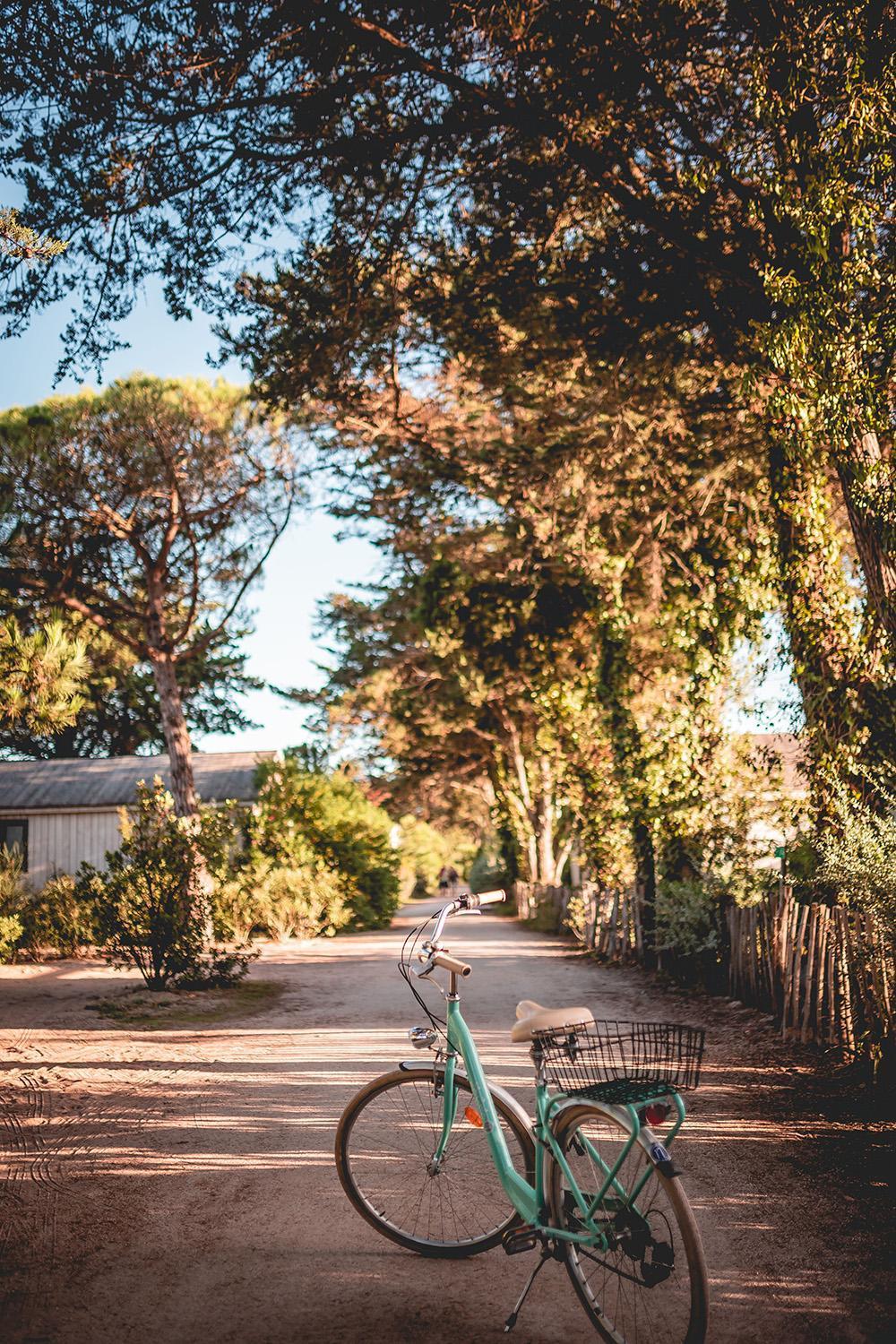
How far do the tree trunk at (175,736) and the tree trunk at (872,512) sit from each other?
13513 millimetres

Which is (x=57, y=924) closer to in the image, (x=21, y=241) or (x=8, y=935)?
(x=8, y=935)

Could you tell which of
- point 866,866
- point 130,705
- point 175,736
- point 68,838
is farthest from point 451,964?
point 130,705

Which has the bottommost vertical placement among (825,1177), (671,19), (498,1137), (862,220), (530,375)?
(825,1177)

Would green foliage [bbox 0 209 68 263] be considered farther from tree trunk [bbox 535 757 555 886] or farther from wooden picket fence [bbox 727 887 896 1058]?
tree trunk [bbox 535 757 555 886]

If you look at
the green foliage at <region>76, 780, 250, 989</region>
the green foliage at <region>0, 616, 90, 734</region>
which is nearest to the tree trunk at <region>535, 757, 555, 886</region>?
the green foliage at <region>0, 616, 90, 734</region>

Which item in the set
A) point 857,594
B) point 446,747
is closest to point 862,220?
point 857,594

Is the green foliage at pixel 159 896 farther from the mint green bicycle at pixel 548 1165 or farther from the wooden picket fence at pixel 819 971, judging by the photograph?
the mint green bicycle at pixel 548 1165

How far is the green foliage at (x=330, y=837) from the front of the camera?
2120 cm

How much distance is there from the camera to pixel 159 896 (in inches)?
430

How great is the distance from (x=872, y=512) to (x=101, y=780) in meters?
25.6

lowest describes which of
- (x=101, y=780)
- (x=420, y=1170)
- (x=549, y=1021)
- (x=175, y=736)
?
(x=420, y=1170)

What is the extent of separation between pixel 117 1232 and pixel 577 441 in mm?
8749

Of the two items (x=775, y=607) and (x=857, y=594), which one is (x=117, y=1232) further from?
(x=775, y=607)

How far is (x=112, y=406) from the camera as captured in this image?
18312mm
